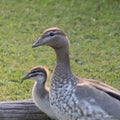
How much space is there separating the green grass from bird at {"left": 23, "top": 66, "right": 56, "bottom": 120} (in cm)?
127

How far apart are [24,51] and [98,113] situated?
4.40 meters

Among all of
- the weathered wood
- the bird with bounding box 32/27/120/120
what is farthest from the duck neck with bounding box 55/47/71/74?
the weathered wood

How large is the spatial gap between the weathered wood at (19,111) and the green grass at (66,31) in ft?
4.37

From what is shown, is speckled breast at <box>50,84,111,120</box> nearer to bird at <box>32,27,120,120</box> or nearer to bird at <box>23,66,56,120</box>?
bird at <box>32,27,120,120</box>

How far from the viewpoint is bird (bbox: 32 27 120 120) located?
19.7ft

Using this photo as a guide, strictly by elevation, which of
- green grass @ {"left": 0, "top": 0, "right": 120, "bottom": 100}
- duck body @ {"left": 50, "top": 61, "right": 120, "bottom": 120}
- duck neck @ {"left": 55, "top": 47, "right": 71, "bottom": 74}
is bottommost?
green grass @ {"left": 0, "top": 0, "right": 120, "bottom": 100}

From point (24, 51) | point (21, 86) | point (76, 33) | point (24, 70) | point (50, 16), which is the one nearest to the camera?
point (21, 86)

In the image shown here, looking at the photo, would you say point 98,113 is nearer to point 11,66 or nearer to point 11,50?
point 11,66

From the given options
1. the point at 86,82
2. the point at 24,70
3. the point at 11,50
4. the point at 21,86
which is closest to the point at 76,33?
the point at 11,50

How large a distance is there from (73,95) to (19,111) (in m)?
0.93

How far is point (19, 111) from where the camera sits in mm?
6750

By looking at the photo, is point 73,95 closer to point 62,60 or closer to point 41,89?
point 62,60

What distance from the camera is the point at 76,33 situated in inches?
446

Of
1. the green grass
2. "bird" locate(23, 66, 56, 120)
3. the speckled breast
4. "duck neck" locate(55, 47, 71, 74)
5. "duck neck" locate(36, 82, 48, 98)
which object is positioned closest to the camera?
the speckled breast
